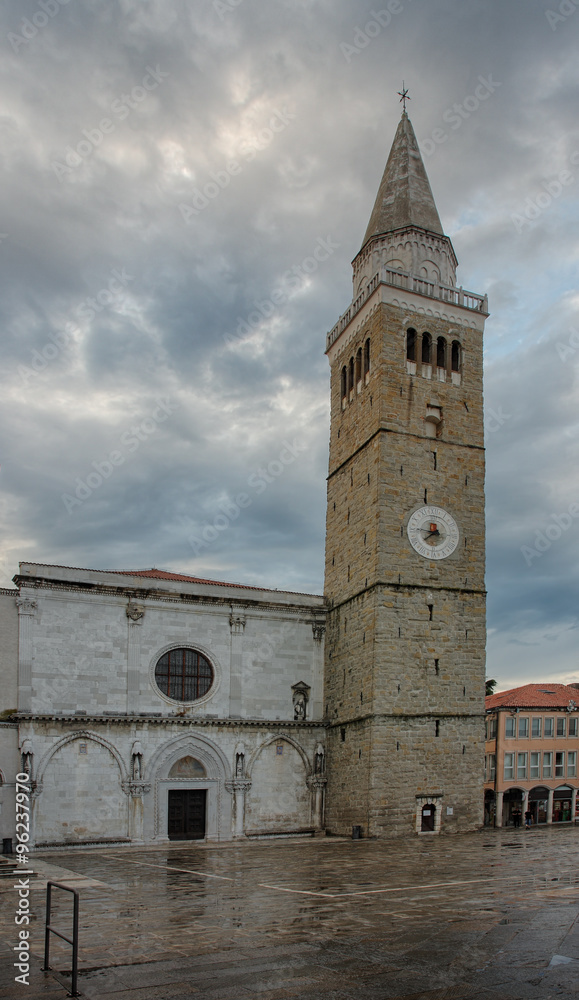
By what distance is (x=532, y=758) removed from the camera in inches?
1927

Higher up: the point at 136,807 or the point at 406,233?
the point at 406,233

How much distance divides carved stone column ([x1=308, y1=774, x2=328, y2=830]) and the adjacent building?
18557mm

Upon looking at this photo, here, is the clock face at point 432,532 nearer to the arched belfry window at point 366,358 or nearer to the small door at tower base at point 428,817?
the arched belfry window at point 366,358

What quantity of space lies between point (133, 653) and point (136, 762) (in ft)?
13.8

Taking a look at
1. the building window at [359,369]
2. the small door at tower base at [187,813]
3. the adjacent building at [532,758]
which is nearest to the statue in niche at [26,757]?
the small door at tower base at [187,813]

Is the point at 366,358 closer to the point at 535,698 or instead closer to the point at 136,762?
the point at 136,762

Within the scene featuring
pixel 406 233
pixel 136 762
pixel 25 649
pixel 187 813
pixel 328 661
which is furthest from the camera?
pixel 406 233

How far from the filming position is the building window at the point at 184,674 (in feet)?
106

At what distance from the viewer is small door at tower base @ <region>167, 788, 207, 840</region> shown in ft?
102

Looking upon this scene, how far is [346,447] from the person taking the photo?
36188 mm

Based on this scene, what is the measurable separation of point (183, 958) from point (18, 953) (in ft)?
7.13

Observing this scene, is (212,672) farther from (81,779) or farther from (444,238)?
(444,238)

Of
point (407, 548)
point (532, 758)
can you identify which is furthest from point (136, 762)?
point (532, 758)

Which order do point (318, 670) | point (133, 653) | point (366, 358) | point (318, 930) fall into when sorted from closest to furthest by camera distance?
point (318, 930)
point (133, 653)
point (318, 670)
point (366, 358)
